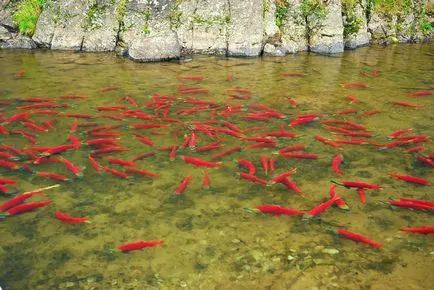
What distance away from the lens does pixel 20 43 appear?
1451 centimetres

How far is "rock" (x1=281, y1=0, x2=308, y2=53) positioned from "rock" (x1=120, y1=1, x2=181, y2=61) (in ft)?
13.0

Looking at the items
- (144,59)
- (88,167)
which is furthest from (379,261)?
(144,59)

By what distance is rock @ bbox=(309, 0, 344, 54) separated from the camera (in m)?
14.5

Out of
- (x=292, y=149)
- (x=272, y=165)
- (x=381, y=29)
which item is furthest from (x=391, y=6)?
(x=272, y=165)

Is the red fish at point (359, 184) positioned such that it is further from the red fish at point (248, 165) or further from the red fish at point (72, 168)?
the red fish at point (72, 168)

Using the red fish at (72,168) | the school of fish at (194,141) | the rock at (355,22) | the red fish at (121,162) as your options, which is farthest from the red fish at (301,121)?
the rock at (355,22)

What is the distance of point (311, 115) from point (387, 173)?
2.48 m

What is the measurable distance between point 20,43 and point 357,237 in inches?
547

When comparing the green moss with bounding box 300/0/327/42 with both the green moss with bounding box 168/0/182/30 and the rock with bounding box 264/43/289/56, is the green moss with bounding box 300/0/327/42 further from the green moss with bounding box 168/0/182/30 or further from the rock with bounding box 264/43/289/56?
the green moss with bounding box 168/0/182/30

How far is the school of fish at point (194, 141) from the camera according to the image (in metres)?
5.33

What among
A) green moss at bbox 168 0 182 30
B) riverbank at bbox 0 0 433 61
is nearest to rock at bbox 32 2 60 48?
riverbank at bbox 0 0 433 61

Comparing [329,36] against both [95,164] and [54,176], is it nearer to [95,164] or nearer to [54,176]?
[95,164]

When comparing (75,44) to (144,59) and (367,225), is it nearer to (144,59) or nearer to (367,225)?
(144,59)

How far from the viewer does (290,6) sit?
14.7m
